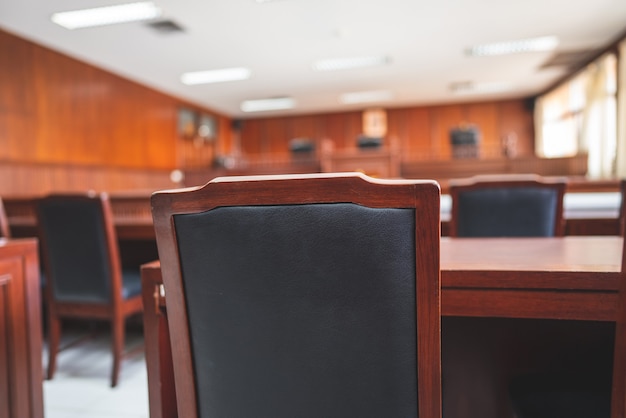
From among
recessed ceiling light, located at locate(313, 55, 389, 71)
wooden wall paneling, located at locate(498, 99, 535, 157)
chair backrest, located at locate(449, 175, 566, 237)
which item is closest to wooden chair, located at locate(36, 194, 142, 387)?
chair backrest, located at locate(449, 175, 566, 237)

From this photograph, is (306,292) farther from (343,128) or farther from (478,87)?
(343,128)

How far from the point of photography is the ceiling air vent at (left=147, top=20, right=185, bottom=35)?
492 cm

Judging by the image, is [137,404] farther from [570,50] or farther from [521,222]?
[570,50]

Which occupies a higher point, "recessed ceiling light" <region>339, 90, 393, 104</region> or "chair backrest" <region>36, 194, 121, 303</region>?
"recessed ceiling light" <region>339, 90, 393, 104</region>

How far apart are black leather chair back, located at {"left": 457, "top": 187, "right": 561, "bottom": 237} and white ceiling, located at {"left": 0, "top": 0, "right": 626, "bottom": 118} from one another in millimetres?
3520

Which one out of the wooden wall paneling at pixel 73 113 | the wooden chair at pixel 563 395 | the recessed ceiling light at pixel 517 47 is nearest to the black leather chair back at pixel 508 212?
the wooden chair at pixel 563 395

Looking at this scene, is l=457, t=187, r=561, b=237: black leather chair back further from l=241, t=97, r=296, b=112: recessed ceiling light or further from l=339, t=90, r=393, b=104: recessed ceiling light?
l=241, t=97, r=296, b=112: recessed ceiling light

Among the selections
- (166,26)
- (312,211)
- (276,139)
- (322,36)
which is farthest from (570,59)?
(312,211)

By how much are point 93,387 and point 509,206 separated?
224 cm

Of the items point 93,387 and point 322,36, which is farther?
point 322,36

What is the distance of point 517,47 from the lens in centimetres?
628

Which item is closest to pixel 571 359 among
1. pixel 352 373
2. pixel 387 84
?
pixel 352 373

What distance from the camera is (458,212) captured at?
5.86 ft

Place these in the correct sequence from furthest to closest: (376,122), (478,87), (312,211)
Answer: (376,122), (478,87), (312,211)
